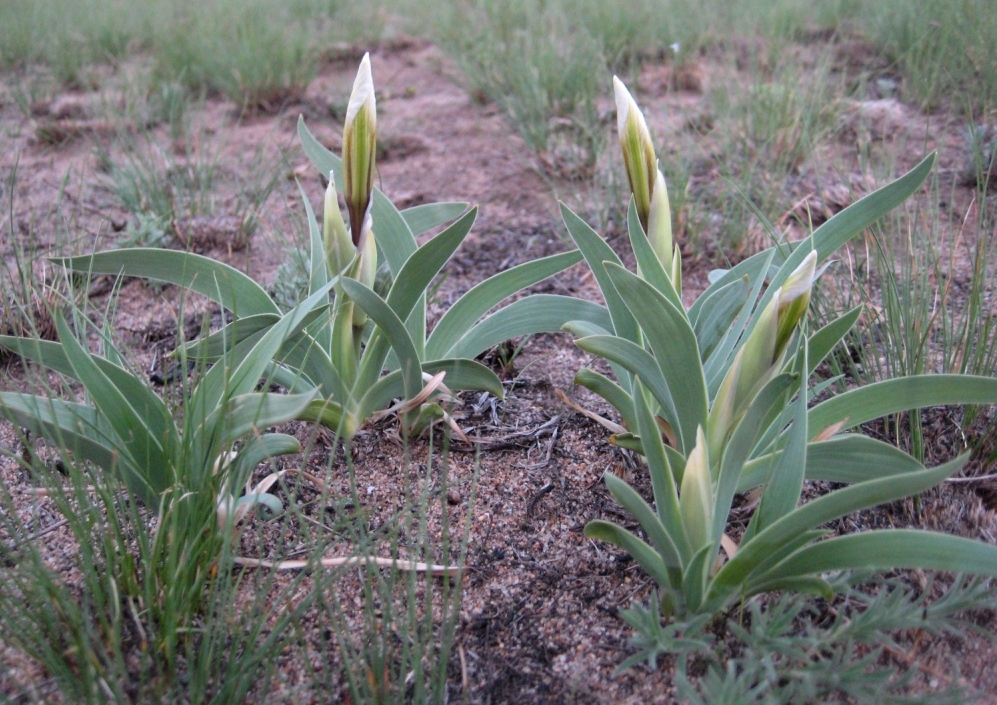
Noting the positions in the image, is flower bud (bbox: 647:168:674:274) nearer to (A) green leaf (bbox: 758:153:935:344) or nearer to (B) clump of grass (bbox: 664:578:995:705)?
(A) green leaf (bbox: 758:153:935:344)

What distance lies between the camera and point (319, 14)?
468 cm

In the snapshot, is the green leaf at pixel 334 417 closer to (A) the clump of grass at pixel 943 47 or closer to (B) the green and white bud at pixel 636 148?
(B) the green and white bud at pixel 636 148

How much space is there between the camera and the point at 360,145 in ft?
4.09

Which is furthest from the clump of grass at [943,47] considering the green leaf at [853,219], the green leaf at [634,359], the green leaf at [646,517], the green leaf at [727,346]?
the green leaf at [646,517]

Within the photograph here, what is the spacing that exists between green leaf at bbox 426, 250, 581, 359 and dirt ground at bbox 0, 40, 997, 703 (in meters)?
0.20

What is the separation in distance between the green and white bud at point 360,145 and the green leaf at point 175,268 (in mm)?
253

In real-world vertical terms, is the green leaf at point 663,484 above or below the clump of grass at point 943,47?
below

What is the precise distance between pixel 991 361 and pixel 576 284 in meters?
1.06

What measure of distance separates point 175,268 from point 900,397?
1248 millimetres

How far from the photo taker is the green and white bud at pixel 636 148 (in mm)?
1202

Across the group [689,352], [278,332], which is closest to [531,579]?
[689,352]

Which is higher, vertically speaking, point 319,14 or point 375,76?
point 319,14

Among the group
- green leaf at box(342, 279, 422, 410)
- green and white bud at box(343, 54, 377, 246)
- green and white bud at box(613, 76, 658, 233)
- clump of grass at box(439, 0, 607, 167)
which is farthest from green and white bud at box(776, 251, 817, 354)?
clump of grass at box(439, 0, 607, 167)

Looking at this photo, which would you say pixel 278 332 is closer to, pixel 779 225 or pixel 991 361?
pixel 991 361
